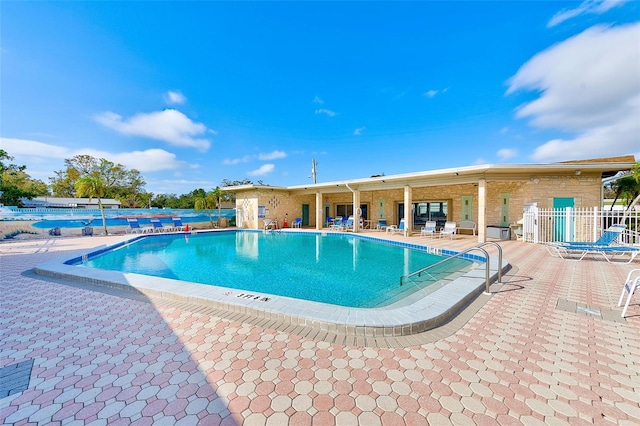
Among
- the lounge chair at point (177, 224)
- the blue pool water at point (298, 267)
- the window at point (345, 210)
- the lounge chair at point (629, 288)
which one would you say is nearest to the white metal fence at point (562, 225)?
the blue pool water at point (298, 267)

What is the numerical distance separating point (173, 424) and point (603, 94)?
639 inches

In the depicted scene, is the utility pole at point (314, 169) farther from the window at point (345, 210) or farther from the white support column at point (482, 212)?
the white support column at point (482, 212)

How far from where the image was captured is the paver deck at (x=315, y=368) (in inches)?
68.3

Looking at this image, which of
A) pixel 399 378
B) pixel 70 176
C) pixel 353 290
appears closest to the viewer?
pixel 399 378

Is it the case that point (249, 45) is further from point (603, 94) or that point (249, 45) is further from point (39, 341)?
point (603, 94)

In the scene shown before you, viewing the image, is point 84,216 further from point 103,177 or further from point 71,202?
point 103,177

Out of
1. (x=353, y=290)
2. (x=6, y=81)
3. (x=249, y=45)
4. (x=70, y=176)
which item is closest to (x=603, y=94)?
(x=353, y=290)

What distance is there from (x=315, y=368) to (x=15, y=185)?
121ft

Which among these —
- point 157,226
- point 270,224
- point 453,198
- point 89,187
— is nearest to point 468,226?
point 453,198

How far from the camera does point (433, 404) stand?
70.8 inches

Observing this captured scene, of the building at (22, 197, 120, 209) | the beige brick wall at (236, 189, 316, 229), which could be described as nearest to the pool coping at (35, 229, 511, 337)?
the beige brick wall at (236, 189, 316, 229)

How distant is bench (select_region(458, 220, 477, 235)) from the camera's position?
13836 millimetres

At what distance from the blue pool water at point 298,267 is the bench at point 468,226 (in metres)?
5.86

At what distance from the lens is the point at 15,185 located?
2355 cm
